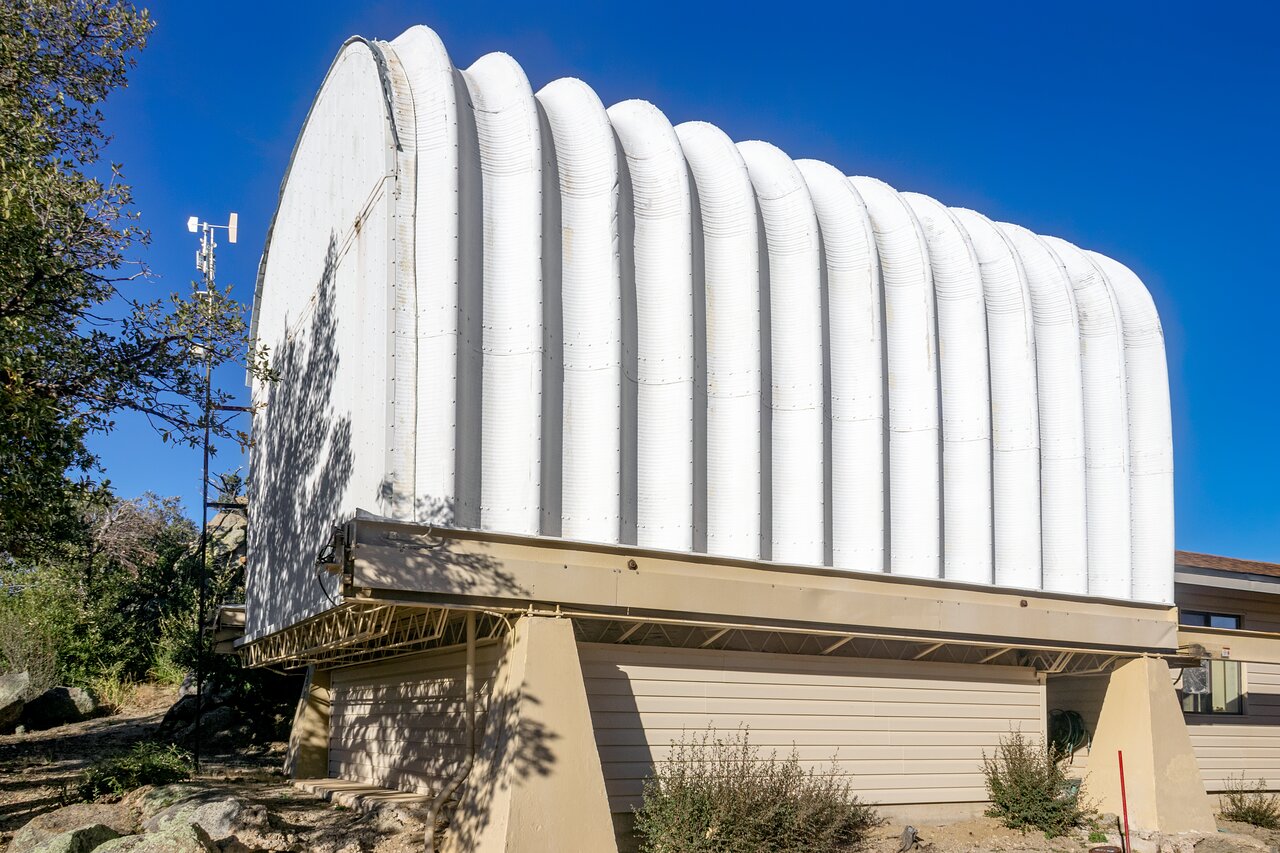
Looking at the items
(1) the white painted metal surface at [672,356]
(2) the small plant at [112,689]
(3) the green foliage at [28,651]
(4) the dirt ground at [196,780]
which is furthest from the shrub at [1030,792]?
(3) the green foliage at [28,651]

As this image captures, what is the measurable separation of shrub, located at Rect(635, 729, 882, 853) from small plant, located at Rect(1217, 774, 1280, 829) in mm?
8468

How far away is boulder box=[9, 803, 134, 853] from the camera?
37.6ft

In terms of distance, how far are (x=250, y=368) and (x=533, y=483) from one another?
162 inches

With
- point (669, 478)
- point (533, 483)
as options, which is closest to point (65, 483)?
point (533, 483)

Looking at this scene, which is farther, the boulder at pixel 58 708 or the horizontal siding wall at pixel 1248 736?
the boulder at pixel 58 708

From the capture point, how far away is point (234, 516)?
3512 centimetres

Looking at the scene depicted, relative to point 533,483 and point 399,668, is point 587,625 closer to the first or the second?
point 533,483

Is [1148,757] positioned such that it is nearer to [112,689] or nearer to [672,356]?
[672,356]

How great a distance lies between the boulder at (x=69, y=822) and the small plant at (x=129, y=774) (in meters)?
0.55

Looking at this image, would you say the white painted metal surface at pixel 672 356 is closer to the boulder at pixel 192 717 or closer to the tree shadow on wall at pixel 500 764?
the tree shadow on wall at pixel 500 764

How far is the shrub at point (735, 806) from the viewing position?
12.2 metres

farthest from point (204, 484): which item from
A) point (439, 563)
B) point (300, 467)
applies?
point (439, 563)

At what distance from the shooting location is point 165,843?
10312mm

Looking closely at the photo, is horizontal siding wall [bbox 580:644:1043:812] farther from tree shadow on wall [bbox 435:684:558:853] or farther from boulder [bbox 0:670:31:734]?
boulder [bbox 0:670:31:734]
